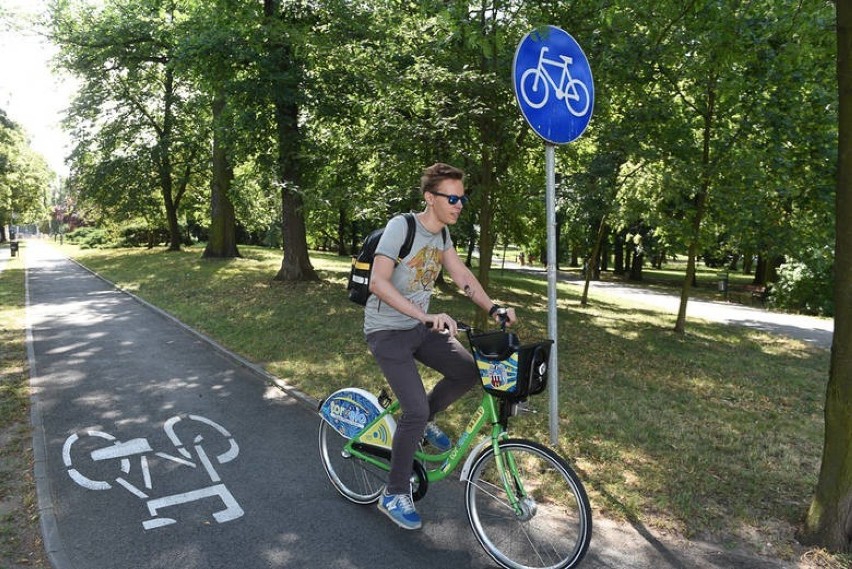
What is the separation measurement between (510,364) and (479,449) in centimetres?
60

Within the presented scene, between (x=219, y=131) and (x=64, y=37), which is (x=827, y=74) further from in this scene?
(x=64, y=37)

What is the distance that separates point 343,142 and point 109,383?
20.1ft

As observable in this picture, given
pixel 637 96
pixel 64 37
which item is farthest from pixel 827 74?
pixel 64 37

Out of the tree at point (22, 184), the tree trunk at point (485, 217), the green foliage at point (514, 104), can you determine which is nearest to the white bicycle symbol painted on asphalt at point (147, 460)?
the green foliage at point (514, 104)

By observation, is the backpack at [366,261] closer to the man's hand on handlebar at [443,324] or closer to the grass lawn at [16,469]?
the man's hand on handlebar at [443,324]

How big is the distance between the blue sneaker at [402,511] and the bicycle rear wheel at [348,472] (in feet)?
1.01

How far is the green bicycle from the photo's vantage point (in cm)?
290

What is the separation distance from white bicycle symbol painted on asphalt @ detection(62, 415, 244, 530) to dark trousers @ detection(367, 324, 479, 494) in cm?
122

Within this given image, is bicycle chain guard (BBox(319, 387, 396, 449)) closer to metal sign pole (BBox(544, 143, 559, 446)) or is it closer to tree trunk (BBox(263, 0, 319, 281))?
metal sign pole (BBox(544, 143, 559, 446))

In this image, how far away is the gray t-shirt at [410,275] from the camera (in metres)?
3.19

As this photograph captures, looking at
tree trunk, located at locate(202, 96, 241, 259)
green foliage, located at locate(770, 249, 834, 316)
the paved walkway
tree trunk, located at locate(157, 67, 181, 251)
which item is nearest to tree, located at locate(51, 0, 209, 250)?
tree trunk, located at locate(157, 67, 181, 251)

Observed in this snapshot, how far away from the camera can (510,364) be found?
2.91 meters

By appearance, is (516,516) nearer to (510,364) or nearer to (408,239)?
(510,364)

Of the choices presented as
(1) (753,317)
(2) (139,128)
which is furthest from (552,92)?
(2) (139,128)
